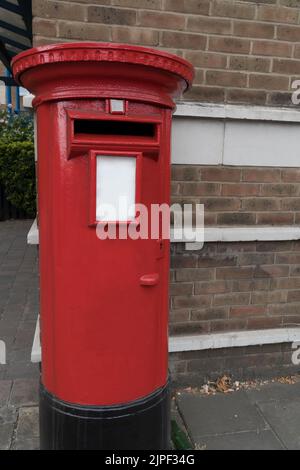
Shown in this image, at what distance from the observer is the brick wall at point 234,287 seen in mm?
2832

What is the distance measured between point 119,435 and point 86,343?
0.47m

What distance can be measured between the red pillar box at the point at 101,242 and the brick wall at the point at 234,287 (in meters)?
0.80

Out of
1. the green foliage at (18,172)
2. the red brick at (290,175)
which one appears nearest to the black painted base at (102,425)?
the red brick at (290,175)

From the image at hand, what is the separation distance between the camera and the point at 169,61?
1643 millimetres

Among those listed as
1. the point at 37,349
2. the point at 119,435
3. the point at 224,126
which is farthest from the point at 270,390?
the point at 224,126

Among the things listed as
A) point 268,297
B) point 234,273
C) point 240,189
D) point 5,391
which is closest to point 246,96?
point 240,189

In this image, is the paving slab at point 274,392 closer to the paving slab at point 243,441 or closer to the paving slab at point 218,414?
the paving slab at point 218,414

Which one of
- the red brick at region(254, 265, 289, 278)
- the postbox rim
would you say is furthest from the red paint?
the red brick at region(254, 265, 289, 278)

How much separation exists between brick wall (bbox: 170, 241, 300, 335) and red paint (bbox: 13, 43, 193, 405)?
83 cm

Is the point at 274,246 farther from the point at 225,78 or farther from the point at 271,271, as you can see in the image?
the point at 225,78

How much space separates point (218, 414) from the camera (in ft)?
8.79

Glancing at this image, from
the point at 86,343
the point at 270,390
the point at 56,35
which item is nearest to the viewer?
the point at 86,343
